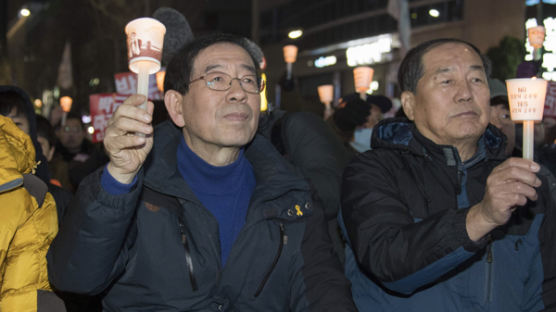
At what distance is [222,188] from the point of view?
8.75 feet

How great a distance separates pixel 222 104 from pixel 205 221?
587 mm

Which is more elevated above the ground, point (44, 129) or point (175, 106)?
point (175, 106)

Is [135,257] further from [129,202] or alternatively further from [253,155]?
[253,155]

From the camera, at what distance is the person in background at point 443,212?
2.12m

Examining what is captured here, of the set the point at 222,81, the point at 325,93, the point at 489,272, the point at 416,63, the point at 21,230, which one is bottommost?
the point at 489,272

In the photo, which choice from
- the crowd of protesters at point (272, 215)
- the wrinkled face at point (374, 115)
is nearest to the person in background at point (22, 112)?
the crowd of protesters at point (272, 215)

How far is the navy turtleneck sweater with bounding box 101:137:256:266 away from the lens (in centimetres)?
257

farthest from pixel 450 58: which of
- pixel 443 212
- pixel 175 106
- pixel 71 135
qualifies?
pixel 71 135

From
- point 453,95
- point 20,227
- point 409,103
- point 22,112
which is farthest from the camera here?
point 22,112

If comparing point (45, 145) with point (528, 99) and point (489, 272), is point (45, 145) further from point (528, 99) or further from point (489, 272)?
→ point (528, 99)

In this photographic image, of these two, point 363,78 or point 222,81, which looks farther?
point 363,78

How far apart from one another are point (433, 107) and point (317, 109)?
402 centimetres

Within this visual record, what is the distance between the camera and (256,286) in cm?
245

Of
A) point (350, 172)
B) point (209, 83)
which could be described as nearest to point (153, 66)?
point (209, 83)
